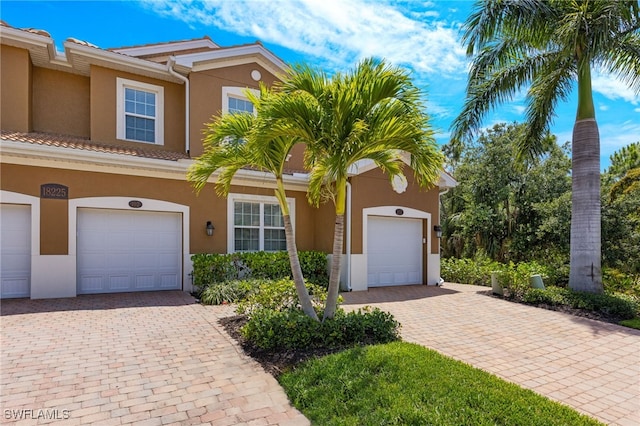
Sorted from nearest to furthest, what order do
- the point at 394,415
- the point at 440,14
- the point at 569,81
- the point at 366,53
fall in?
the point at 394,415
the point at 366,53
the point at 440,14
the point at 569,81

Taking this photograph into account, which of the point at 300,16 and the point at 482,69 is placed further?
the point at 482,69

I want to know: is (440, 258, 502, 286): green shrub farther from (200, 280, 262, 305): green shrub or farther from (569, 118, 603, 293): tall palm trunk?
(200, 280, 262, 305): green shrub

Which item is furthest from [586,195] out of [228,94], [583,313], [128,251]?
[128,251]

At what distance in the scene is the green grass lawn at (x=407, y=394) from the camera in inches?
138

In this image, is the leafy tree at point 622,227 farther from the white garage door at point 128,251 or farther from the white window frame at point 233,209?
the white garage door at point 128,251

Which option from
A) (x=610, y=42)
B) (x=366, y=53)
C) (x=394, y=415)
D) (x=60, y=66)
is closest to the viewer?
(x=394, y=415)

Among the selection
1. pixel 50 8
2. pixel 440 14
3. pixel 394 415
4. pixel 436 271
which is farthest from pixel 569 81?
pixel 50 8

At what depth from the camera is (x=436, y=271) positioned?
1334cm

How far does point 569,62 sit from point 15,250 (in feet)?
52.5

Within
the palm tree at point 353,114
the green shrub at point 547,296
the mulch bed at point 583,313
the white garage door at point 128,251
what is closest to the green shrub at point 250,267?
the white garage door at point 128,251

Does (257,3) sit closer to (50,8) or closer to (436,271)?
(50,8)

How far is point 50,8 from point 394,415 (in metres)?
13.5

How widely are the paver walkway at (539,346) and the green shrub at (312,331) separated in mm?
835

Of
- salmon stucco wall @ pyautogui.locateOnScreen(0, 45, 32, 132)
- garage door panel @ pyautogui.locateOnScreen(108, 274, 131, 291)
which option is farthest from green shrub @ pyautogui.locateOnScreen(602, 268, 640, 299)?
salmon stucco wall @ pyautogui.locateOnScreen(0, 45, 32, 132)
